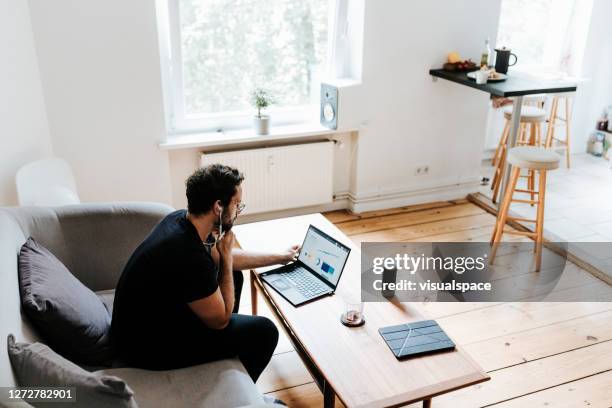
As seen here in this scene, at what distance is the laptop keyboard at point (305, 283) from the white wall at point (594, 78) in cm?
371

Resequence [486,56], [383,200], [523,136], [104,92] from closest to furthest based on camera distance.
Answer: [104,92] → [486,56] → [383,200] → [523,136]

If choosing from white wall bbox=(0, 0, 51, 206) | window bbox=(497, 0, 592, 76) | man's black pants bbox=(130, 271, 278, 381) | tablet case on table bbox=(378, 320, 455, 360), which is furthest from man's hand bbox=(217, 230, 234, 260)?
window bbox=(497, 0, 592, 76)

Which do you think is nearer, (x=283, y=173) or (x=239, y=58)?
(x=239, y=58)

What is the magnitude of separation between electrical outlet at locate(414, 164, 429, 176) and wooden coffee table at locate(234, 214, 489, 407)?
82.4 inches

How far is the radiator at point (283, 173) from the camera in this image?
3.76 meters

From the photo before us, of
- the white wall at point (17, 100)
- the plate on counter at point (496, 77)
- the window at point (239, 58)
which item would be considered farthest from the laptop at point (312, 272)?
the plate on counter at point (496, 77)

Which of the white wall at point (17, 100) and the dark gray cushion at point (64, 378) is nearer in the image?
the dark gray cushion at point (64, 378)

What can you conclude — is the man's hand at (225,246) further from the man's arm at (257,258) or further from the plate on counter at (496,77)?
the plate on counter at (496,77)

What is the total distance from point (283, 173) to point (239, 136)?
403 mm

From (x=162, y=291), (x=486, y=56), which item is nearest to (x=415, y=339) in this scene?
(x=162, y=291)

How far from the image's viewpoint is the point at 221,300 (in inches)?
77.9

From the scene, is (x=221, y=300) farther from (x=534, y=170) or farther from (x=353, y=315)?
A: (x=534, y=170)

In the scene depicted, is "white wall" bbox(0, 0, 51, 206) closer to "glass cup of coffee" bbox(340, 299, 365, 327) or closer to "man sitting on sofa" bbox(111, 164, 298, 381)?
"man sitting on sofa" bbox(111, 164, 298, 381)

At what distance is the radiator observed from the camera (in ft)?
12.3
